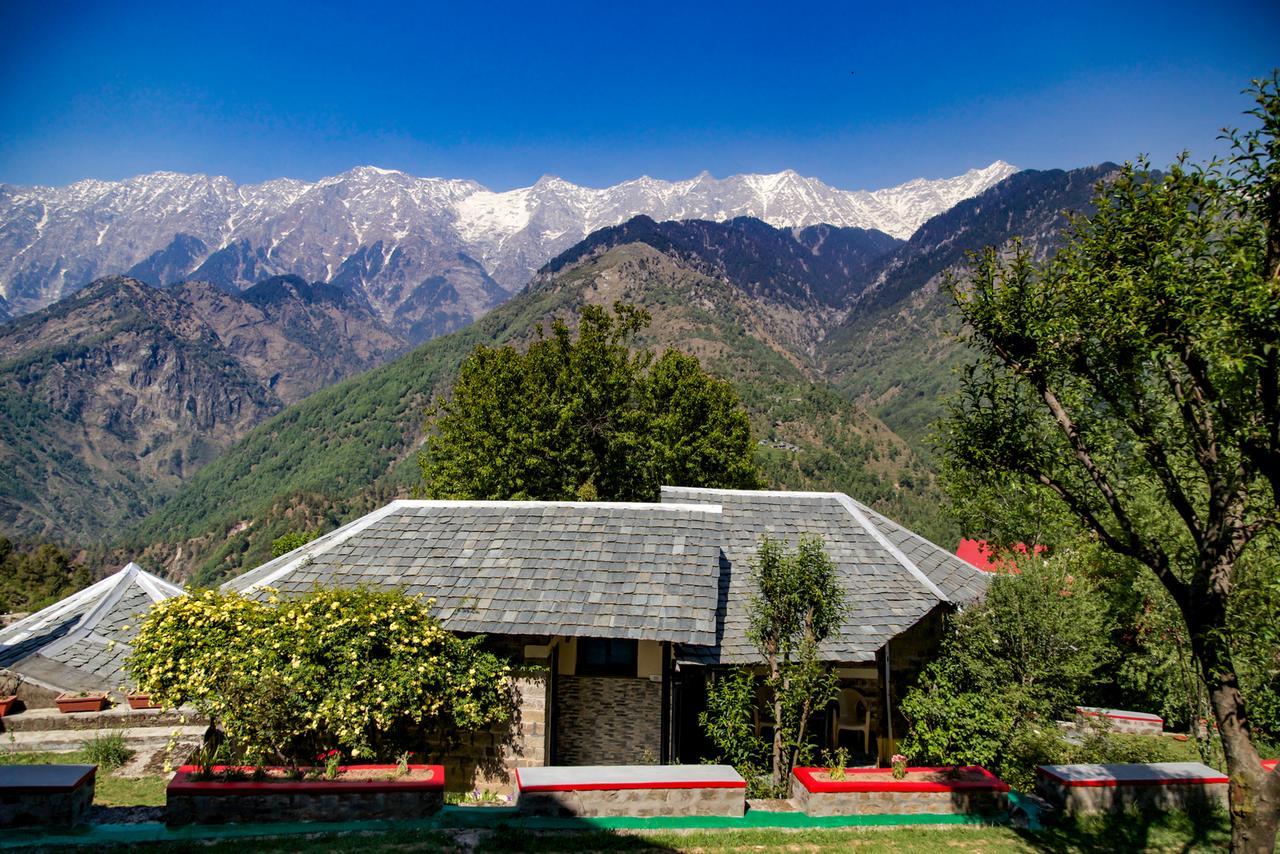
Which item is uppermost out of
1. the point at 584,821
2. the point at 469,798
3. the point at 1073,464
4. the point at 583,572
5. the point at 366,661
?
the point at 1073,464

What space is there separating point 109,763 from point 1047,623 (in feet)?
53.0

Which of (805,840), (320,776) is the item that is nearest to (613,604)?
(805,840)

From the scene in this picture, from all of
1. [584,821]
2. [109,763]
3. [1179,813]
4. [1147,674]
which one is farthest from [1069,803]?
[109,763]

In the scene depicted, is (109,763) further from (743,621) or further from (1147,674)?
(1147,674)

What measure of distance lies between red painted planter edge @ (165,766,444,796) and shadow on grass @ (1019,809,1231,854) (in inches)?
309

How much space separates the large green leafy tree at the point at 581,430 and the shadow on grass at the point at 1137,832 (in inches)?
696

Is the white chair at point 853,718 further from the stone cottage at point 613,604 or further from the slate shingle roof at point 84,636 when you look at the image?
the slate shingle roof at point 84,636

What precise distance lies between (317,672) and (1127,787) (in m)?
11.6

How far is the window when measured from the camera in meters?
13.1

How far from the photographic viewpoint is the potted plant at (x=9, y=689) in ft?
41.6

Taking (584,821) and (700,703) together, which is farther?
(700,703)

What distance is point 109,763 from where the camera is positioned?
11.4 metres

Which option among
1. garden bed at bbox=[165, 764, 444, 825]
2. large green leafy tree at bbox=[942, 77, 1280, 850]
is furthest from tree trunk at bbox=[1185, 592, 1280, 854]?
garden bed at bbox=[165, 764, 444, 825]

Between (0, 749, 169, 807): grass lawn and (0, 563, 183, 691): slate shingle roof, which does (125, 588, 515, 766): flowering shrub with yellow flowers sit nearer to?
(0, 749, 169, 807): grass lawn
